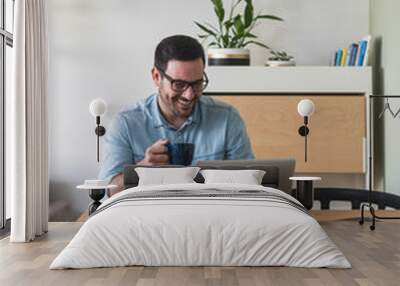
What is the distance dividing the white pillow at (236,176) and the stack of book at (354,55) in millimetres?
2165

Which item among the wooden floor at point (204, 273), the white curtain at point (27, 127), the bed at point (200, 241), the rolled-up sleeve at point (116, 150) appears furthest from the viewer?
the rolled-up sleeve at point (116, 150)

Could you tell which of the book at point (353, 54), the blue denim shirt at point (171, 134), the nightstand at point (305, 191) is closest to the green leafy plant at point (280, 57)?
the book at point (353, 54)

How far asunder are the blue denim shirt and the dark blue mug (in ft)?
0.14

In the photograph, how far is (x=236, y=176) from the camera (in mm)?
6039

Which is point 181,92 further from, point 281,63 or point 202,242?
point 202,242

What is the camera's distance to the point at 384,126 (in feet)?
24.8

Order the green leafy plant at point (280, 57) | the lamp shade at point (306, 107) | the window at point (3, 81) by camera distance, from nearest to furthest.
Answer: the window at point (3, 81) < the lamp shade at point (306, 107) < the green leafy plant at point (280, 57)

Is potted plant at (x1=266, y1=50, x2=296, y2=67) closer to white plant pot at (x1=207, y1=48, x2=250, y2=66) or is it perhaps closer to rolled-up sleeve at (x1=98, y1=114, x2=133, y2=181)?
white plant pot at (x1=207, y1=48, x2=250, y2=66)

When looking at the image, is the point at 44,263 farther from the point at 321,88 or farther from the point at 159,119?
the point at 321,88

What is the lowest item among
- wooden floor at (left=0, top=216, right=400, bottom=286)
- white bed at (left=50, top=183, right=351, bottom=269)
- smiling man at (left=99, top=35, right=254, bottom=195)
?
wooden floor at (left=0, top=216, right=400, bottom=286)

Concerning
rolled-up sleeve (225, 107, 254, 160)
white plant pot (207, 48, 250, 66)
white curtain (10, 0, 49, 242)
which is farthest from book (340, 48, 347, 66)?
white curtain (10, 0, 49, 242)

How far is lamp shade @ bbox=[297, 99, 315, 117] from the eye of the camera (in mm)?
7336

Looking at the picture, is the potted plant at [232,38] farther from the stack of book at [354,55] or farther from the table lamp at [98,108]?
the table lamp at [98,108]

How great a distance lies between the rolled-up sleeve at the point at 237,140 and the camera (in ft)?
22.6
